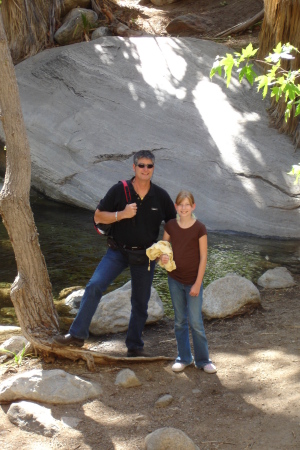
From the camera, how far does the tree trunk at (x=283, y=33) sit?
32.8 ft

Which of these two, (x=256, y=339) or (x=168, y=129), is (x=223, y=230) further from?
(x=256, y=339)

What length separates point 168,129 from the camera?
1023cm

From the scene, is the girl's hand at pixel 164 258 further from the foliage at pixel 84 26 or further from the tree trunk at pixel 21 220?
the foliage at pixel 84 26

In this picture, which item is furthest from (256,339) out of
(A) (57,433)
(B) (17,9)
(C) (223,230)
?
(B) (17,9)

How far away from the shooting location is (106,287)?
175 inches

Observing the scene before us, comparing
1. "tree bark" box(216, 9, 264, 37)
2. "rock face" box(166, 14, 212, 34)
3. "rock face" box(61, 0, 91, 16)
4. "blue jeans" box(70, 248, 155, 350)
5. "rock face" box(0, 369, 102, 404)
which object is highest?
"rock face" box(61, 0, 91, 16)

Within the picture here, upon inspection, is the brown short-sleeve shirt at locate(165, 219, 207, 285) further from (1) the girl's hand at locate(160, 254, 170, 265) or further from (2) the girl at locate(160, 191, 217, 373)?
(1) the girl's hand at locate(160, 254, 170, 265)

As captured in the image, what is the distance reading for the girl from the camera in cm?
417

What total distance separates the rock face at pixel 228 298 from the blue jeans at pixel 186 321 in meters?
1.29

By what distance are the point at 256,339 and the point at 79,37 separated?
10.0m

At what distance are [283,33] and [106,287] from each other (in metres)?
7.44

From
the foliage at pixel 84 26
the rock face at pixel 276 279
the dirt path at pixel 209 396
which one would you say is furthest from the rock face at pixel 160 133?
the dirt path at pixel 209 396

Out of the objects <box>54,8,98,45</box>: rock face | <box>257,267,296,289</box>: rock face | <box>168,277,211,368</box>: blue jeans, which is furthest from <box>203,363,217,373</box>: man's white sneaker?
<box>54,8,98,45</box>: rock face

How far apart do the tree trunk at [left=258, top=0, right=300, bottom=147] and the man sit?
6146mm
